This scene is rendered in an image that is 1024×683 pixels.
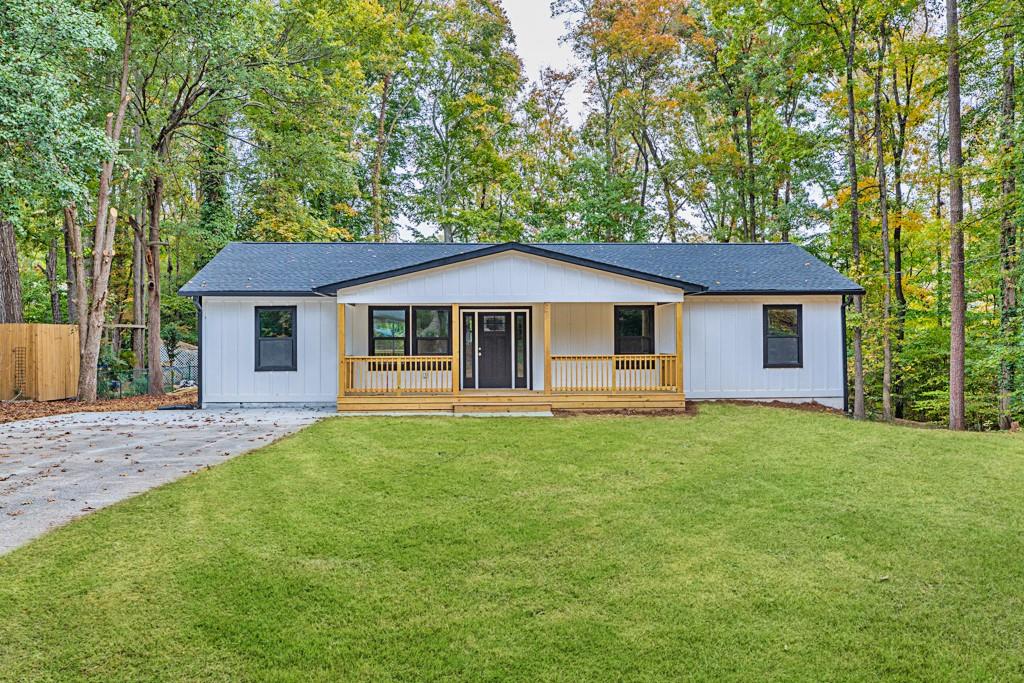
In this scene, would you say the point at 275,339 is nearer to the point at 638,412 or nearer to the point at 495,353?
the point at 495,353

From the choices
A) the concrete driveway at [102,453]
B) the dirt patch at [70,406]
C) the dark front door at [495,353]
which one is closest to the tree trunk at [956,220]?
the dark front door at [495,353]

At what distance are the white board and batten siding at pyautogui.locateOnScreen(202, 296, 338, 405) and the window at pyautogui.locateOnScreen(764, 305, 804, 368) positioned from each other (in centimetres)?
918

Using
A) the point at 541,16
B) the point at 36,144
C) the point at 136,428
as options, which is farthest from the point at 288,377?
the point at 541,16

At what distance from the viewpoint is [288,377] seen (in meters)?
11.9

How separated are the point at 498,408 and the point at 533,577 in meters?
7.12

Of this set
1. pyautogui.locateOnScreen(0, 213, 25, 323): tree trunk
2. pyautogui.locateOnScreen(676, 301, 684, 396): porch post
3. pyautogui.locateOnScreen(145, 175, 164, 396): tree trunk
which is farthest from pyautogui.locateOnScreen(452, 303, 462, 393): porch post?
pyautogui.locateOnScreen(0, 213, 25, 323): tree trunk

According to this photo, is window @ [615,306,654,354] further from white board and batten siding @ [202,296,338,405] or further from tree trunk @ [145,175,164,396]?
tree trunk @ [145,175,164,396]

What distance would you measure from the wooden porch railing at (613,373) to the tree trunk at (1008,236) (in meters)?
5.83

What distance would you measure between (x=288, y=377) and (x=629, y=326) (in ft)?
23.9

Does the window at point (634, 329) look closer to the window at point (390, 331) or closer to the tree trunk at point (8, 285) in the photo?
the window at point (390, 331)

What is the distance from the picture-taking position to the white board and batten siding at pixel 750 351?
39.9 feet

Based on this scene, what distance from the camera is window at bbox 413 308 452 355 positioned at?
12281 mm

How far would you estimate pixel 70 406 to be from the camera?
12352mm

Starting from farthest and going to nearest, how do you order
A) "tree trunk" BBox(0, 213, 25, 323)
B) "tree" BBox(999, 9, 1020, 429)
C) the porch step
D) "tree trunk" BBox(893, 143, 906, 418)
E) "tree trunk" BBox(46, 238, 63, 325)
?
"tree trunk" BBox(46, 238, 63, 325)
"tree trunk" BBox(893, 143, 906, 418)
"tree trunk" BBox(0, 213, 25, 323)
the porch step
"tree" BBox(999, 9, 1020, 429)
